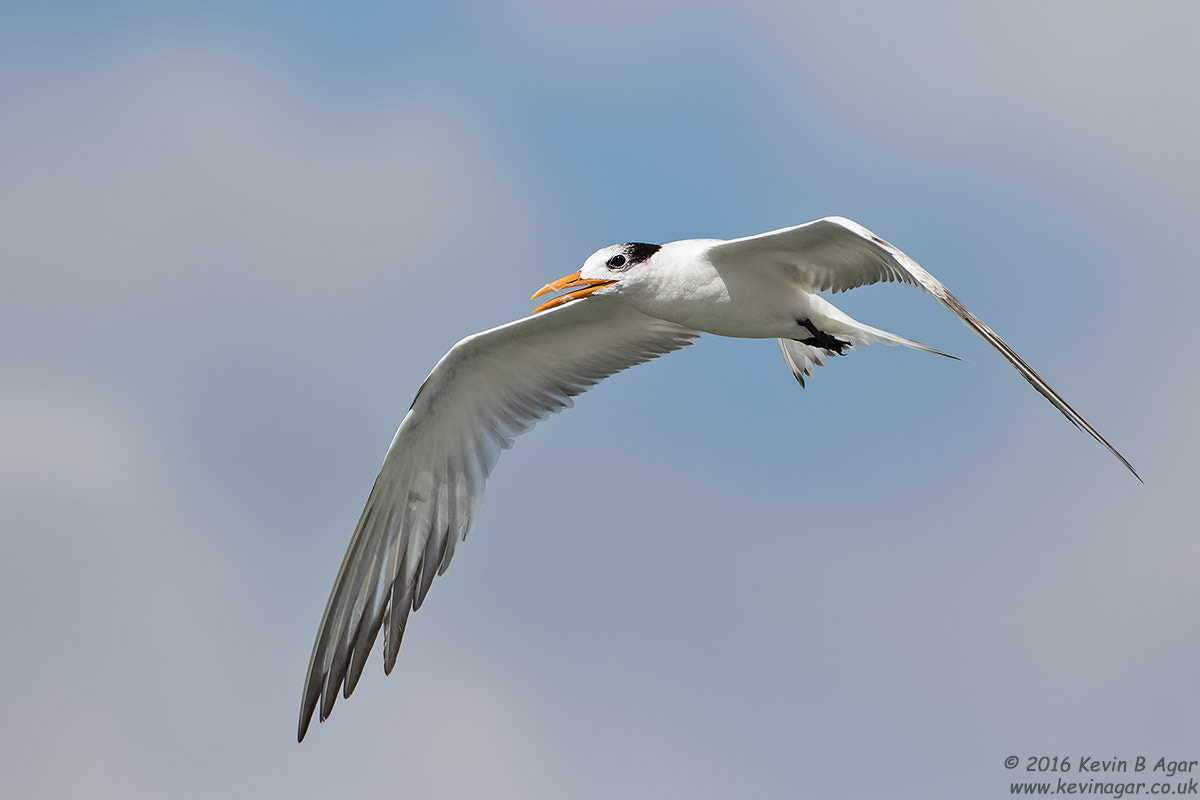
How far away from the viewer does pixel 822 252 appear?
10.4 metres

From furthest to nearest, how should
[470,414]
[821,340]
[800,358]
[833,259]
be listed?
[470,414], [800,358], [821,340], [833,259]

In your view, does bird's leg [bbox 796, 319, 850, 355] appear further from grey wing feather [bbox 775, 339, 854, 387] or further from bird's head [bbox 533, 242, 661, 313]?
bird's head [bbox 533, 242, 661, 313]

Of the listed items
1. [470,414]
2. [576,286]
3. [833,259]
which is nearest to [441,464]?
[470,414]

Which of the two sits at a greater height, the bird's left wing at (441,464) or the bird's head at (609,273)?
the bird's head at (609,273)

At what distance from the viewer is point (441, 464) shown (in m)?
12.6

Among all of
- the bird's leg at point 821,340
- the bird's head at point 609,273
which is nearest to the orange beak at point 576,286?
the bird's head at point 609,273

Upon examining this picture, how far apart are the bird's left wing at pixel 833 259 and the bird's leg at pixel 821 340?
310mm

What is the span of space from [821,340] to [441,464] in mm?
3930

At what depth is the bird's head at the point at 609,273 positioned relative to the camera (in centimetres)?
1062

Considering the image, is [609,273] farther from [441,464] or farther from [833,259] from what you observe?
[441,464]

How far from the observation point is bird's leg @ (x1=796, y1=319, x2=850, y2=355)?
11.0 meters

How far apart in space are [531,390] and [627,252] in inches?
92.8

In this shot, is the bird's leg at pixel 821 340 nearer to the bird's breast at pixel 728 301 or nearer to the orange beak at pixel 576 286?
the bird's breast at pixel 728 301

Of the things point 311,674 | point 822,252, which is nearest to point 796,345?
point 822,252
